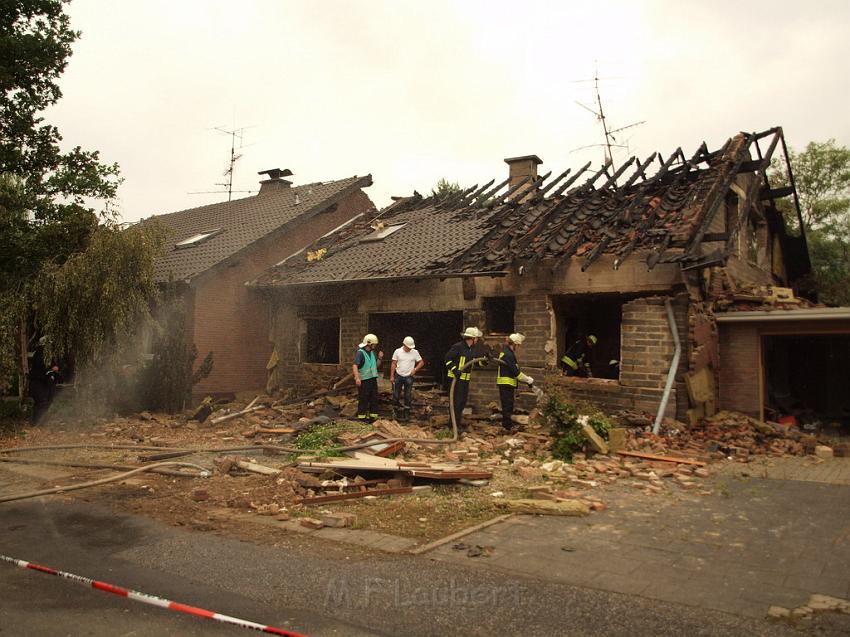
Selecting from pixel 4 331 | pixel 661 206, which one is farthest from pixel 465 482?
pixel 4 331

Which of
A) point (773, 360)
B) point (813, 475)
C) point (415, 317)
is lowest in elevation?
point (813, 475)

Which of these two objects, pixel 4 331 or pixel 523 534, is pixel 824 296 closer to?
pixel 523 534

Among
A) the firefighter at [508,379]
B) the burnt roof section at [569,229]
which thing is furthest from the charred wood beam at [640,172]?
the firefighter at [508,379]

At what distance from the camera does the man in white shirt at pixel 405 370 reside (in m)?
12.7

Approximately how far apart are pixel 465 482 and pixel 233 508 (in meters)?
2.61

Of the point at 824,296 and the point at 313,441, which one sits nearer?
the point at 313,441

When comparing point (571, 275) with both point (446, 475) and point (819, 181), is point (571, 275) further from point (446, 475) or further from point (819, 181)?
point (819, 181)

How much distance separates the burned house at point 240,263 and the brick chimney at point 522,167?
4524 millimetres

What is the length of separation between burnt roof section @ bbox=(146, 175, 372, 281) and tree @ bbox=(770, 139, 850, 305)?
1740 cm

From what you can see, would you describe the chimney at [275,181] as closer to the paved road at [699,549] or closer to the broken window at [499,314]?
the broken window at [499,314]

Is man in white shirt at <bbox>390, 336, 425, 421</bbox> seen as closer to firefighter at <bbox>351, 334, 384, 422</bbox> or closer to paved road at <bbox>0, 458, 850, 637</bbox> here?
firefighter at <bbox>351, 334, 384, 422</bbox>

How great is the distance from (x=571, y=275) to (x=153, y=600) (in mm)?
9528

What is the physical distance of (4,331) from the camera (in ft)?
37.7

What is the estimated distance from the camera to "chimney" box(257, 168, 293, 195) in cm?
2372
